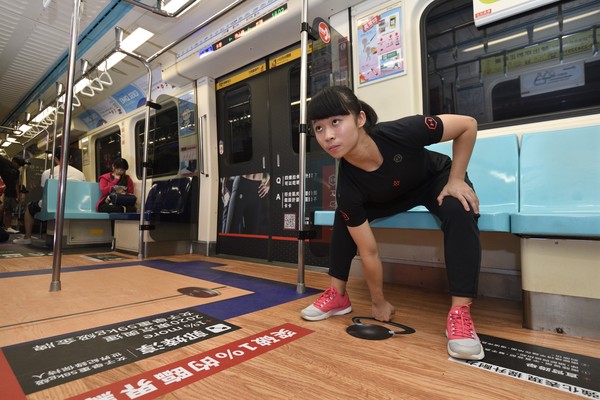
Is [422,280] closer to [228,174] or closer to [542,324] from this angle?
[542,324]

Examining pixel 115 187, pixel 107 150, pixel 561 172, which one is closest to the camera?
pixel 561 172

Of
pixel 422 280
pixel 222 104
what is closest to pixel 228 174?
pixel 222 104

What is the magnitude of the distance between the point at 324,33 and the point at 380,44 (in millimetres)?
469

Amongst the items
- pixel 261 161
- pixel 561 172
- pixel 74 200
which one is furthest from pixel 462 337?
pixel 74 200

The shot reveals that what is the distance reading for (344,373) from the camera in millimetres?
915

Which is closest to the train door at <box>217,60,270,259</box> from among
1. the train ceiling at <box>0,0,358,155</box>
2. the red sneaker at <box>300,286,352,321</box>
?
the train ceiling at <box>0,0,358,155</box>

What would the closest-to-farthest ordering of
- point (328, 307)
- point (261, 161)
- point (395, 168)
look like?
point (395, 168), point (328, 307), point (261, 161)

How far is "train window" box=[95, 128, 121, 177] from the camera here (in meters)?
6.20

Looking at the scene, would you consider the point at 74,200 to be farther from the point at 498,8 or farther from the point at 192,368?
the point at 498,8

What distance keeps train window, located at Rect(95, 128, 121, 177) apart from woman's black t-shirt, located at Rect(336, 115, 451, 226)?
610 cm

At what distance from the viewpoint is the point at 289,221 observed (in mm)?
3201

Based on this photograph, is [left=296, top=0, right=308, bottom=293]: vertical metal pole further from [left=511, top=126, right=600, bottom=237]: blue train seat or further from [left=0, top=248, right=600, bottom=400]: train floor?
[left=511, top=126, right=600, bottom=237]: blue train seat

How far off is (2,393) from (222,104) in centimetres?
360

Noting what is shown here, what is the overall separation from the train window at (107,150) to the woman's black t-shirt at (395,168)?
6.10 m
